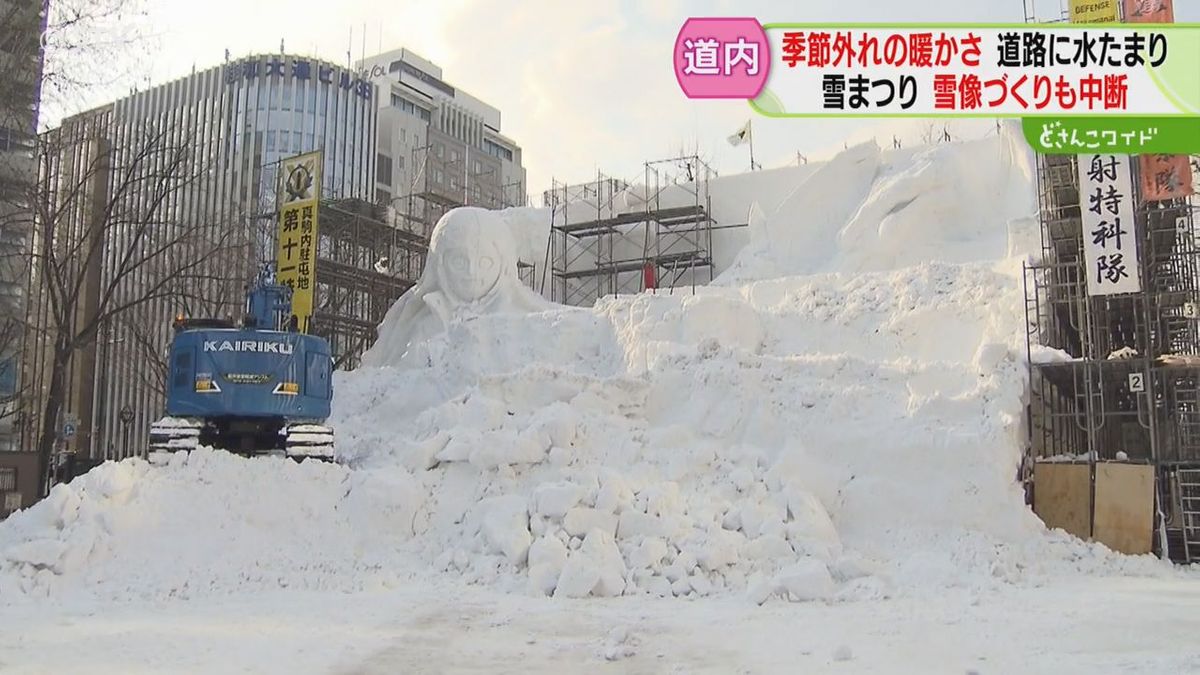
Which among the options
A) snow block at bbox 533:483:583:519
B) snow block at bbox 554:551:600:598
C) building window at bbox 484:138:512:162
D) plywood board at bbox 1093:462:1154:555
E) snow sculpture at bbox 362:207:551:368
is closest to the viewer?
snow block at bbox 554:551:600:598

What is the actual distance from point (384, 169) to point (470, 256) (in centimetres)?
4435

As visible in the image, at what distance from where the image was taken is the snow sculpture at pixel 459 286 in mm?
22688

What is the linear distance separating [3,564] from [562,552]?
5496 millimetres

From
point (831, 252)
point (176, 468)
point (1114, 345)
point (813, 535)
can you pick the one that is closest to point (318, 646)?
point (176, 468)

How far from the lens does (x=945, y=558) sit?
35.8 feet

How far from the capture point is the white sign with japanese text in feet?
46.5

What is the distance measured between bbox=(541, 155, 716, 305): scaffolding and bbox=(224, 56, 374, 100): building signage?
34.4 m

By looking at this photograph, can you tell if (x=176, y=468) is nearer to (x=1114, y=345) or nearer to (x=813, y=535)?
(x=813, y=535)

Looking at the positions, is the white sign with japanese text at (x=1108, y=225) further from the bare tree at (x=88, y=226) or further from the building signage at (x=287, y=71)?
the building signage at (x=287, y=71)

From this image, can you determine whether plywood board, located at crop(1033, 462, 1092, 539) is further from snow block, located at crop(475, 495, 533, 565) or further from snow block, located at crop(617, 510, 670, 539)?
snow block, located at crop(475, 495, 533, 565)

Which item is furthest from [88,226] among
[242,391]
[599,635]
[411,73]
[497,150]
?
[497,150]

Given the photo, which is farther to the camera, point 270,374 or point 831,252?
point 831,252

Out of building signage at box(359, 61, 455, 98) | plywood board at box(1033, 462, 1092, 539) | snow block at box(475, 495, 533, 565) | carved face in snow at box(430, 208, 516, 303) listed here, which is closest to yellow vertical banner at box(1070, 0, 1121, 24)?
plywood board at box(1033, 462, 1092, 539)

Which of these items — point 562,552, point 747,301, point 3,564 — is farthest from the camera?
point 747,301
